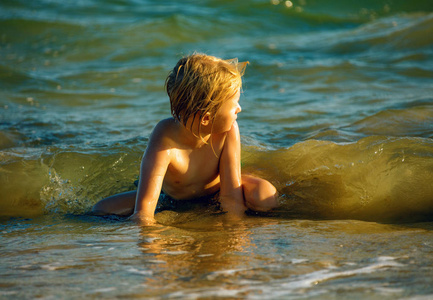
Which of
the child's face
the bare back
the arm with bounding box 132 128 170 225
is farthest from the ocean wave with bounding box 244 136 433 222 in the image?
the arm with bounding box 132 128 170 225

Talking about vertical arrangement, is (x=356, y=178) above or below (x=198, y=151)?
below

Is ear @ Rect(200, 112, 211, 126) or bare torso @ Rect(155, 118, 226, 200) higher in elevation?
ear @ Rect(200, 112, 211, 126)

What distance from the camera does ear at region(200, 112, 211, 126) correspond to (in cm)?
316

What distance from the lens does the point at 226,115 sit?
10.4 ft

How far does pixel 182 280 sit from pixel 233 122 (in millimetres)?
1443

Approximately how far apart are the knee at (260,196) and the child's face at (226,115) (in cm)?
47

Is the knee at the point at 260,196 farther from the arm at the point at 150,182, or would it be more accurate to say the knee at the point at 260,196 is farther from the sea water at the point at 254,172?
the arm at the point at 150,182

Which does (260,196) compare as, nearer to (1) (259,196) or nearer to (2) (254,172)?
(1) (259,196)

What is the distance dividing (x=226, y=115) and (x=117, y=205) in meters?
0.99

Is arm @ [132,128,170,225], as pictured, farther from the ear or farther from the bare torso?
the ear

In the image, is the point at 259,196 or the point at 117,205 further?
the point at 117,205

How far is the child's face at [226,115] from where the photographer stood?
315 centimetres

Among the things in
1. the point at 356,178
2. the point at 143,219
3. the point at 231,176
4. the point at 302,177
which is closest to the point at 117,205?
the point at 143,219

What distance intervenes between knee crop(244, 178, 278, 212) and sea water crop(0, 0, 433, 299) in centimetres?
12
